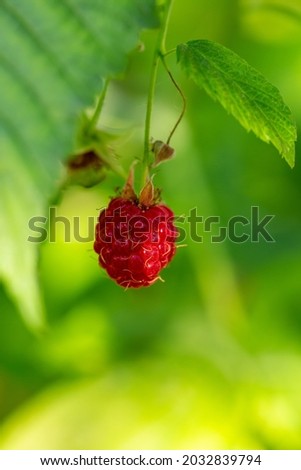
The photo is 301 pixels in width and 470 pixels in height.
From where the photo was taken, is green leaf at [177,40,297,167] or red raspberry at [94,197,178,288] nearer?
green leaf at [177,40,297,167]

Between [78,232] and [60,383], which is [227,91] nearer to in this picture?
[78,232]
